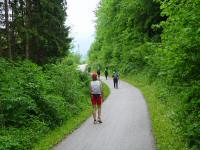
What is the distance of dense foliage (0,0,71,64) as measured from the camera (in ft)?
85.3

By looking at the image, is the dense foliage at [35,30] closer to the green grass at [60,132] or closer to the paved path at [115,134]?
the green grass at [60,132]

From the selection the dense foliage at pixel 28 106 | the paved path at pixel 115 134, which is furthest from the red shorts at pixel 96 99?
the dense foliage at pixel 28 106

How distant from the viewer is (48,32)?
2900cm

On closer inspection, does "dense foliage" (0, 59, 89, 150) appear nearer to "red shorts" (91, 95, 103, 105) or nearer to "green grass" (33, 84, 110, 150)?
"green grass" (33, 84, 110, 150)

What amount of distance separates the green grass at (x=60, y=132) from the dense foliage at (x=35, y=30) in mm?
9504

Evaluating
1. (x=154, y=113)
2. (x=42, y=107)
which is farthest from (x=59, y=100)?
(x=154, y=113)

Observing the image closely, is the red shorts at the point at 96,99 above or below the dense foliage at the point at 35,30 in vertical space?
below

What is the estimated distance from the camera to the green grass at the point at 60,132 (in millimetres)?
12367

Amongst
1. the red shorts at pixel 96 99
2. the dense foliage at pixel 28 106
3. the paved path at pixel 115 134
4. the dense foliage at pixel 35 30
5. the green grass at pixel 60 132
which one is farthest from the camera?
the dense foliage at pixel 35 30

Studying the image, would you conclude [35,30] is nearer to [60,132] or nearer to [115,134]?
[60,132]

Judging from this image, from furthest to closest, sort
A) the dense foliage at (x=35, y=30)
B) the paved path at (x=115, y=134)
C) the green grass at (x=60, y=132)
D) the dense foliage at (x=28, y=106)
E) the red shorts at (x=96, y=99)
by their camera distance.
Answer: the dense foliage at (x=35, y=30) < the red shorts at (x=96, y=99) < the dense foliage at (x=28, y=106) < the green grass at (x=60, y=132) < the paved path at (x=115, y=134)

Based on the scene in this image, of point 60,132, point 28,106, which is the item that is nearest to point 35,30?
point 28,106

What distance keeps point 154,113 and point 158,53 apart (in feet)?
19.4

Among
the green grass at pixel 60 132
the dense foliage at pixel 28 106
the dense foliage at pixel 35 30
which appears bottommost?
the green grass at pixel 60 132
